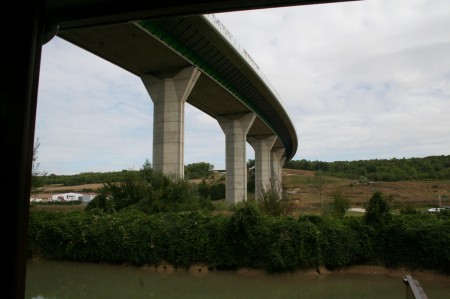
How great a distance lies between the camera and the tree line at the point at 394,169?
97525mm

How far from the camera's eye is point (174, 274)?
16312 millimetres

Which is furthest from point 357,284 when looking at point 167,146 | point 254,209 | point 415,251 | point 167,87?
point 167,87

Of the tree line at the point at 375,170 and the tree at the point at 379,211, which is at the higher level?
the tree line at the point at 375,170

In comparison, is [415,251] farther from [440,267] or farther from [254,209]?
[254,209]

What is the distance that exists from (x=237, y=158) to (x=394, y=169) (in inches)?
2913

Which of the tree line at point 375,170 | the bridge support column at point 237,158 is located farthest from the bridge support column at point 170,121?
the tree line at point 375,170

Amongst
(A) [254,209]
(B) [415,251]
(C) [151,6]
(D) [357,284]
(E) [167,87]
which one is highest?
(E) [167,87]

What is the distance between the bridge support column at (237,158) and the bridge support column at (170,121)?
17.2 m

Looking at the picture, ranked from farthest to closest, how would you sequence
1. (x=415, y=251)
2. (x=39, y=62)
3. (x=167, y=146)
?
(x=167, y=146)
(x=415, y=251)
(x=39, y=62)

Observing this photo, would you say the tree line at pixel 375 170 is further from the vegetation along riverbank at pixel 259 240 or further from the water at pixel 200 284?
the water at pixel 200 284

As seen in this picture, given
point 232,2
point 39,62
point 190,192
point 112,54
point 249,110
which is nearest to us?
point 39,62

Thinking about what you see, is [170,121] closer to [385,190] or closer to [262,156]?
[262,156]

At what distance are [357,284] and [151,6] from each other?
1338 centimetres

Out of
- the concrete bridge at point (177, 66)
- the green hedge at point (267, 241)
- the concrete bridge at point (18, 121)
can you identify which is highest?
the concrete bridge at point (177, 66)
